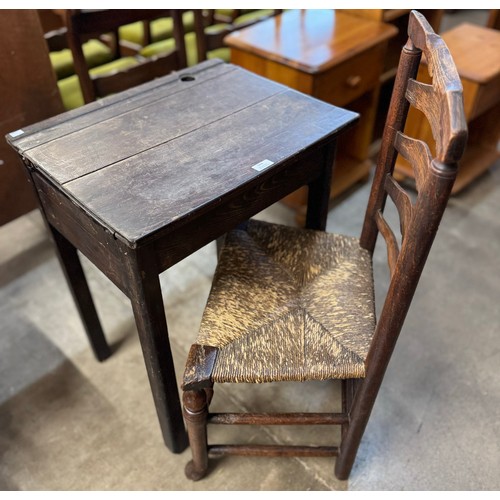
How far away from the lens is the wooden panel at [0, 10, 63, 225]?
1.32m

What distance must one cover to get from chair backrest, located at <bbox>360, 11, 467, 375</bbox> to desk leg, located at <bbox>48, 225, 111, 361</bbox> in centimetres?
77

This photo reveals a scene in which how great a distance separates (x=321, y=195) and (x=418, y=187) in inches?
18.4

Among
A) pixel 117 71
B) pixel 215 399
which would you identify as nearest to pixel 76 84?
pixel 117 71

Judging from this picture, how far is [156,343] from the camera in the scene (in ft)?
3.24

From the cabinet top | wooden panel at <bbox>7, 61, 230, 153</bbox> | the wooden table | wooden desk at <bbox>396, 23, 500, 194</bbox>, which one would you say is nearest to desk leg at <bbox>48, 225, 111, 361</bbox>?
the wooden table

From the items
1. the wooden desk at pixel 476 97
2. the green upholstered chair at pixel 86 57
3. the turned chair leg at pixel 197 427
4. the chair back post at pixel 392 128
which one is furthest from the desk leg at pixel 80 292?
the wooden desk at pixel 476 97

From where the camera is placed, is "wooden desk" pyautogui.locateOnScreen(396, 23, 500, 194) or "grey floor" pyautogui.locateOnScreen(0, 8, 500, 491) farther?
"wooden desk" pyautogui.locateOnScreen(396, 23, 500, 194)

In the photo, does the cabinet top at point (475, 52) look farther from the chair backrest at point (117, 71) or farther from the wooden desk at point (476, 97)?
the chair backrest at point (117, 71)

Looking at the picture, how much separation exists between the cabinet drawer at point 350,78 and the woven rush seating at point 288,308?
690mm

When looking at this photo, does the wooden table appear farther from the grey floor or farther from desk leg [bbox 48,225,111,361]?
the grey floor

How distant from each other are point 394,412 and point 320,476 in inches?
11.6

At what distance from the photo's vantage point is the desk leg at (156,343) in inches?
34.4

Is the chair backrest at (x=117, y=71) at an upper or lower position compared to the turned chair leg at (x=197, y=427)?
upper
